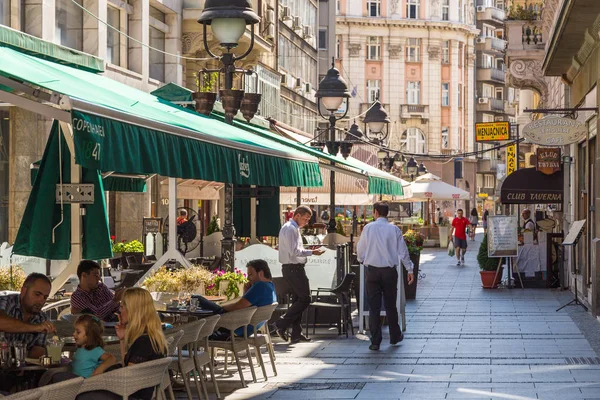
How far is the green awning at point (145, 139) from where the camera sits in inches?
330

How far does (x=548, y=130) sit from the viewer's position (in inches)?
834

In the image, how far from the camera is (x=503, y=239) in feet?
88.7

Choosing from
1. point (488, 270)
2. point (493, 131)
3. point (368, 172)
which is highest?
point (493, 131)

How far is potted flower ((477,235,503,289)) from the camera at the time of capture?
27.4m

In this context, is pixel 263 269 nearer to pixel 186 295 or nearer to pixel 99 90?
pixel 186 295

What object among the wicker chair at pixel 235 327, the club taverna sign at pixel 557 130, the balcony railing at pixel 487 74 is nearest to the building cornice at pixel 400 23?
the balcony railing at pixel 487 74

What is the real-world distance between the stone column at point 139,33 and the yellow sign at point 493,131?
376 inches

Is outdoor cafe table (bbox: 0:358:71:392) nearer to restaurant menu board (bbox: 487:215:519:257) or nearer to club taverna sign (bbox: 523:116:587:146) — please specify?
club taverna sign (bbox: 523:116:587:146)

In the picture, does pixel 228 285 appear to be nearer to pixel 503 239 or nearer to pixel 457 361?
pixel 457 361

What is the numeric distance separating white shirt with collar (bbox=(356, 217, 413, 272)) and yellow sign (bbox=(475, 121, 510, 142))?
17.8 metres

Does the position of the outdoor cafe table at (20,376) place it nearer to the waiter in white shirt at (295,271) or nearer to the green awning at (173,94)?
the waiter in white shirt at (295,271)

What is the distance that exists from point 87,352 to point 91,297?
3.20 m

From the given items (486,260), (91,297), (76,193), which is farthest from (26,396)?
(486,260)

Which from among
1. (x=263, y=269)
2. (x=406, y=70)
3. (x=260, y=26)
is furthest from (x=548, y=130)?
(x=406, y=70)
